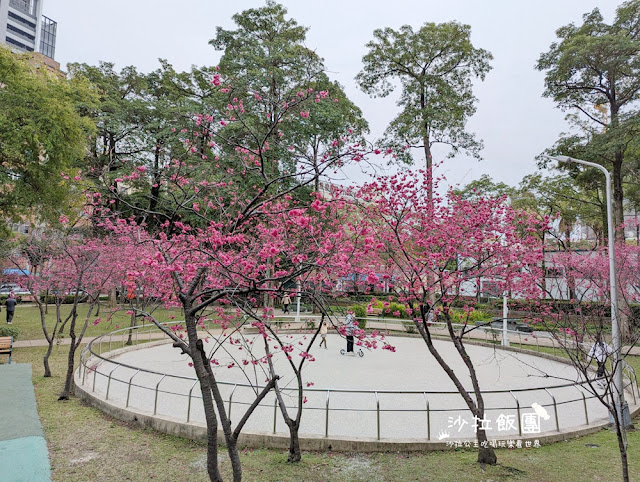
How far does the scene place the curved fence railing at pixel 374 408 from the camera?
7.33 m

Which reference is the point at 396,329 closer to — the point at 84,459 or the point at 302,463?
the point at 302,463

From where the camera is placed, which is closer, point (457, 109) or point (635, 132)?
point (635, 132)

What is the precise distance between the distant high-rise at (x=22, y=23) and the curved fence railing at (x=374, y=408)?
81132mm

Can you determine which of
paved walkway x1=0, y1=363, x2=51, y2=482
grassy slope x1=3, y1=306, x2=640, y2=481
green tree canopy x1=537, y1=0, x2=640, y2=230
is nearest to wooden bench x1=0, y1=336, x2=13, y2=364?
paved walkway x1=0, y1=363, x2=51, y2=482

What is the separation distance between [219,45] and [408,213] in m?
24.5

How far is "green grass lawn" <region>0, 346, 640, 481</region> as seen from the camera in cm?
582

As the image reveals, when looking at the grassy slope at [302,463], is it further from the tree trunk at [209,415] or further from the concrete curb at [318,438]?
the tree trunk at [209,415]

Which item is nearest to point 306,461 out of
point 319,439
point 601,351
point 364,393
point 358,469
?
point 319,439

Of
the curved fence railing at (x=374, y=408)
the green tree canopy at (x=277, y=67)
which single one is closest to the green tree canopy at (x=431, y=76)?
the green tree canopy at (x=277, y=67)

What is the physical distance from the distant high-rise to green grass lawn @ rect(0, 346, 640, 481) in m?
→ 83.0

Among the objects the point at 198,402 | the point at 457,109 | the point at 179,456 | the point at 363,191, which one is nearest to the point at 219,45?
the point at 457,109

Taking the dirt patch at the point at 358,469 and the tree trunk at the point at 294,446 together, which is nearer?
the dirt patch at the point at 358,469

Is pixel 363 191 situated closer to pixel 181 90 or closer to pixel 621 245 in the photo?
pixel 621 245

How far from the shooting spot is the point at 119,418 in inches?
317
